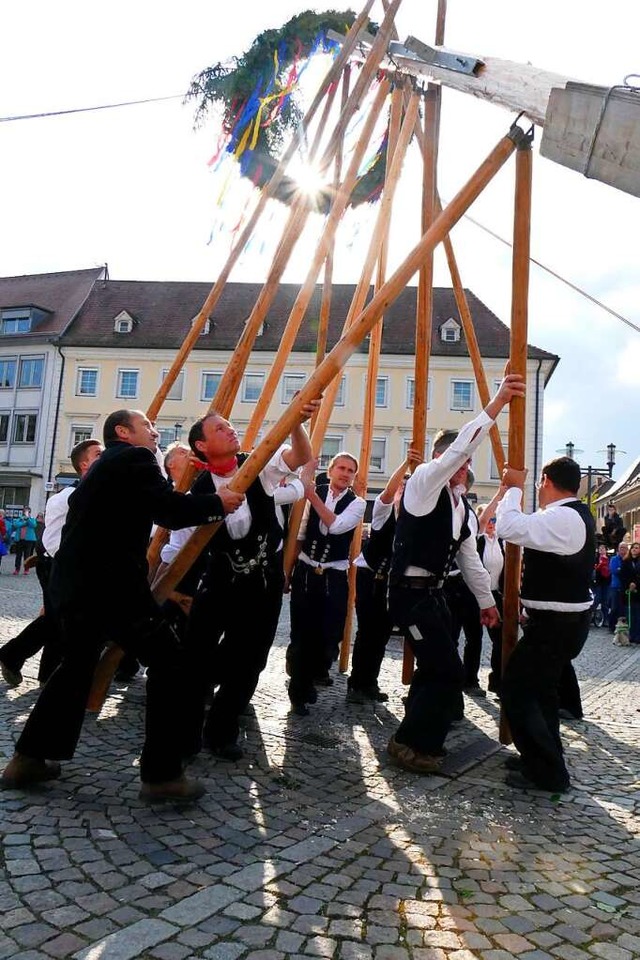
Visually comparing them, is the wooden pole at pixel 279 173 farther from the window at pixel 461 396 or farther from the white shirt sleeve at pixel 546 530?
the window at pixel 461 396

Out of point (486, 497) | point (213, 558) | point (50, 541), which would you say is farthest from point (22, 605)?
point (486, 497)

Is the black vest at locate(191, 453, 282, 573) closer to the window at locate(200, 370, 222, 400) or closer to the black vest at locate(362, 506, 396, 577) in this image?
the black vest at locate(362, 506, 396, 577)

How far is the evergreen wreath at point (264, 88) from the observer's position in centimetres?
677

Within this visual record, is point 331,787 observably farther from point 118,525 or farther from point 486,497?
point 486,497

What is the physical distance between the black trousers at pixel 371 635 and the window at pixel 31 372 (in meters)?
35.2

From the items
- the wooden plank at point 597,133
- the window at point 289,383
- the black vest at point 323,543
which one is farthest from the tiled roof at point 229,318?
the wooden plank at point 597,133

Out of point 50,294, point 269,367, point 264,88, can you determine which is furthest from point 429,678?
point 50,294

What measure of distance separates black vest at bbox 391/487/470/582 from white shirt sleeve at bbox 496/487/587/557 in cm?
44

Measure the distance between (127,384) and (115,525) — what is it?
34972 mm

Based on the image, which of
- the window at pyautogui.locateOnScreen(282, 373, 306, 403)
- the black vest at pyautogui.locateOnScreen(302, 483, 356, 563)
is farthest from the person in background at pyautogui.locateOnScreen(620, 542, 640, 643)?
the window at pyautogui.locateOnScreen(282, 373, 306, 403)

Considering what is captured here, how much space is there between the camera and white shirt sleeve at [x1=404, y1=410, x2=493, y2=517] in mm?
4223

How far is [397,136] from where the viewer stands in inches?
257

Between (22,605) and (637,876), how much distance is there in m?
10.7

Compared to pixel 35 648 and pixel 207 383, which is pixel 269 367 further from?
pixel 35 648
